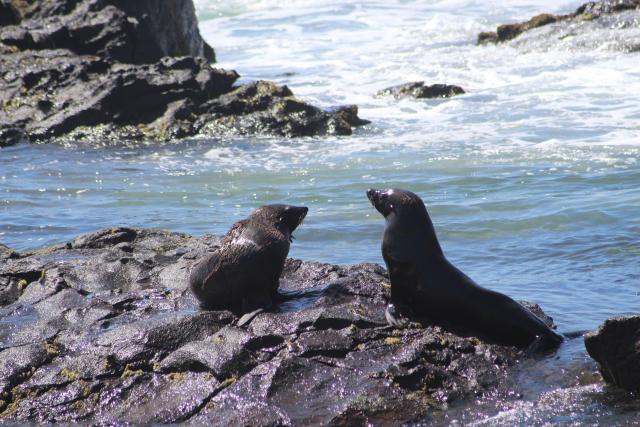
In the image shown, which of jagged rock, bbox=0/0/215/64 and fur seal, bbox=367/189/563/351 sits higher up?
jagged rock, bbox=0/0/215/64

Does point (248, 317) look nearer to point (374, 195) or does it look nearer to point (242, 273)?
point (242, 273)

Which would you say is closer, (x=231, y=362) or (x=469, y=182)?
(x=231, y=362)

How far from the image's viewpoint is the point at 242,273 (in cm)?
621

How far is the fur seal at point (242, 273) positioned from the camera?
244 inches

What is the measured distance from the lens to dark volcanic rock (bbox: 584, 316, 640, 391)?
5.08 meters

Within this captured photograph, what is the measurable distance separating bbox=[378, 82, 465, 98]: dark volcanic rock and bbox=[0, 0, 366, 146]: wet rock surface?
2.89m

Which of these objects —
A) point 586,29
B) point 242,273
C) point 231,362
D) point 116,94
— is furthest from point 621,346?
point 586,29

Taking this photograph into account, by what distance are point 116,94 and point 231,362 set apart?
1148 cm

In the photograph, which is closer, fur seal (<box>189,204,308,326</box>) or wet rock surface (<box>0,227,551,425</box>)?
wet rock surface (<box>0,227,551,425</box>)

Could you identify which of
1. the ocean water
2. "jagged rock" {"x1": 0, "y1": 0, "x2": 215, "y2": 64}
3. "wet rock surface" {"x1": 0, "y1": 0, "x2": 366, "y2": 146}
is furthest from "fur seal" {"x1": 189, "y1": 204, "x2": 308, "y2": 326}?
"jagged rock" {"x1": 0, "y1": 0, "x2": 215, "y2": 64}

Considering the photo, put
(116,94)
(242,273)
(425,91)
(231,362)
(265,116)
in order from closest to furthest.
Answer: (231,362)
(242,273)
(116,94)
(265,116)
(425,91)

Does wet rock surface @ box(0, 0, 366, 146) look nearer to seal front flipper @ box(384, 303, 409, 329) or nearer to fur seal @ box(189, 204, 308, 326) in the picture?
fur seal @ box(189, 204, 308, 326)

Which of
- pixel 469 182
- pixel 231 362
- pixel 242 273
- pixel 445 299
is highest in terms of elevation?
pixel 242 273

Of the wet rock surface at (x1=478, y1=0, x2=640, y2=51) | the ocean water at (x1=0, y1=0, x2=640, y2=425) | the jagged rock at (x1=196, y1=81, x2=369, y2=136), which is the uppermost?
the wet rock surface at (x1=478, y1=0, x2=640, y2=51)
